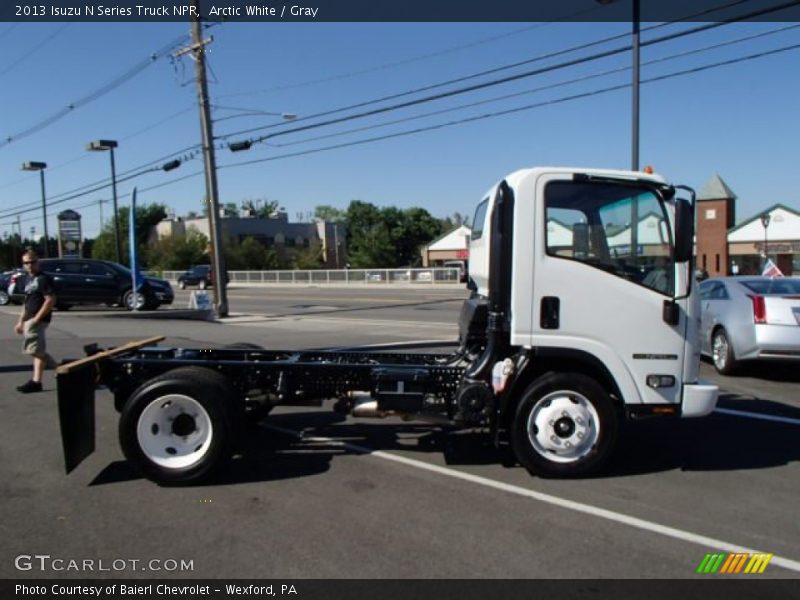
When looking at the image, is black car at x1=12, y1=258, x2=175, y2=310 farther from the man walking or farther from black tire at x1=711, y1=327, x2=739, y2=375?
black tire at x1=711, y1=327, x2=739, y2=375

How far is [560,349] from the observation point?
5.14 metres

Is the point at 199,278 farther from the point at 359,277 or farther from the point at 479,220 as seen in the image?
the point at 479,220

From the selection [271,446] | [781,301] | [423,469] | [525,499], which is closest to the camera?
[525,499]

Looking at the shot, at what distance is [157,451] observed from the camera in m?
5.18

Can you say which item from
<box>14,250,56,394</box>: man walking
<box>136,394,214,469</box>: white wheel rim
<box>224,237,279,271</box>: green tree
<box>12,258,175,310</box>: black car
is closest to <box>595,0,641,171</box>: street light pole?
<box>14,250,56,394</box>: man walking

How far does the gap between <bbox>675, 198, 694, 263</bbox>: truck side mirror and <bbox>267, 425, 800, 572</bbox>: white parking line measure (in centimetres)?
197

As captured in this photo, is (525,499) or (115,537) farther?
(525,499)

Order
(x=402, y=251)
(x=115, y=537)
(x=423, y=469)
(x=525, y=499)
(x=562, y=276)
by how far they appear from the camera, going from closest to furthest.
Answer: (x=115, y=537) → (x=525, y=499) → (x=562, y=276) → (x=423, y=469) → (x=402, y=251)

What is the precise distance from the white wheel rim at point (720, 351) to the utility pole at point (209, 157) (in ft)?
53.1

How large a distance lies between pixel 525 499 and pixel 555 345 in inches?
46.4

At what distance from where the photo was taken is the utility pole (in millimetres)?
22219

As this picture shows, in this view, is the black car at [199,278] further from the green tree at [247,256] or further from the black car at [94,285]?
the black car at [94,285]

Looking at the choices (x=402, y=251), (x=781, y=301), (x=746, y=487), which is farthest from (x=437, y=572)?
(x=402, y=251)
